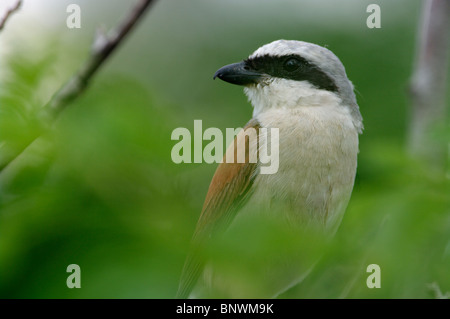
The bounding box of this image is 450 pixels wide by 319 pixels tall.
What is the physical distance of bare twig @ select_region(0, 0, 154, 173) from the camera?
954 mm

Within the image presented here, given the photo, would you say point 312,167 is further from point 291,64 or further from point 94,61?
point 94,61

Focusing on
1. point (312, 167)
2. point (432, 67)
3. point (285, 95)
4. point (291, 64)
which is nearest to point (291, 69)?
point (291, 64)

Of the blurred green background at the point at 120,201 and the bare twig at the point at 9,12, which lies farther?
the bare twig at the point at 9,12

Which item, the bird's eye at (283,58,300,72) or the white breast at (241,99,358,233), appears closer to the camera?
the white breast at (241,99,358,233)

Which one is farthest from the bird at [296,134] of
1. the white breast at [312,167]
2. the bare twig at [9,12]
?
the bare twig at [9,12]

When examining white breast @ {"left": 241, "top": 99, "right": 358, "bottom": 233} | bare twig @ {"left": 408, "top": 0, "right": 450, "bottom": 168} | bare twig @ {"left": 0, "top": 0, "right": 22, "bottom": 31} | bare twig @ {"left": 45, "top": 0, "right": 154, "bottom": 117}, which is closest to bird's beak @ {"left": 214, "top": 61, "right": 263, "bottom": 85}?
white breast @ {"left": 241, "top": 99, "right": 358, "bottom": 233}

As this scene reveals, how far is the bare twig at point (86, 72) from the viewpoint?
0.95 meters

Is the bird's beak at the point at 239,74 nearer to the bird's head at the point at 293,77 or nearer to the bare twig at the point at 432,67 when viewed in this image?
the bird's head at the point at 293,77

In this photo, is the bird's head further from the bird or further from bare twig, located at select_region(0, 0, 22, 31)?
bare twig, located at select_region(0, 0, 22, 31)

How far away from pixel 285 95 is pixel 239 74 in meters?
0.28

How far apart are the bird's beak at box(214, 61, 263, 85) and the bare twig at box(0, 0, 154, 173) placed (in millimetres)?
1490

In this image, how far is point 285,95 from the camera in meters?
2.87

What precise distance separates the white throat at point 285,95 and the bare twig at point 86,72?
1.62 m

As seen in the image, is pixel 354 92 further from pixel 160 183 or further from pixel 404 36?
pixel 160 183
